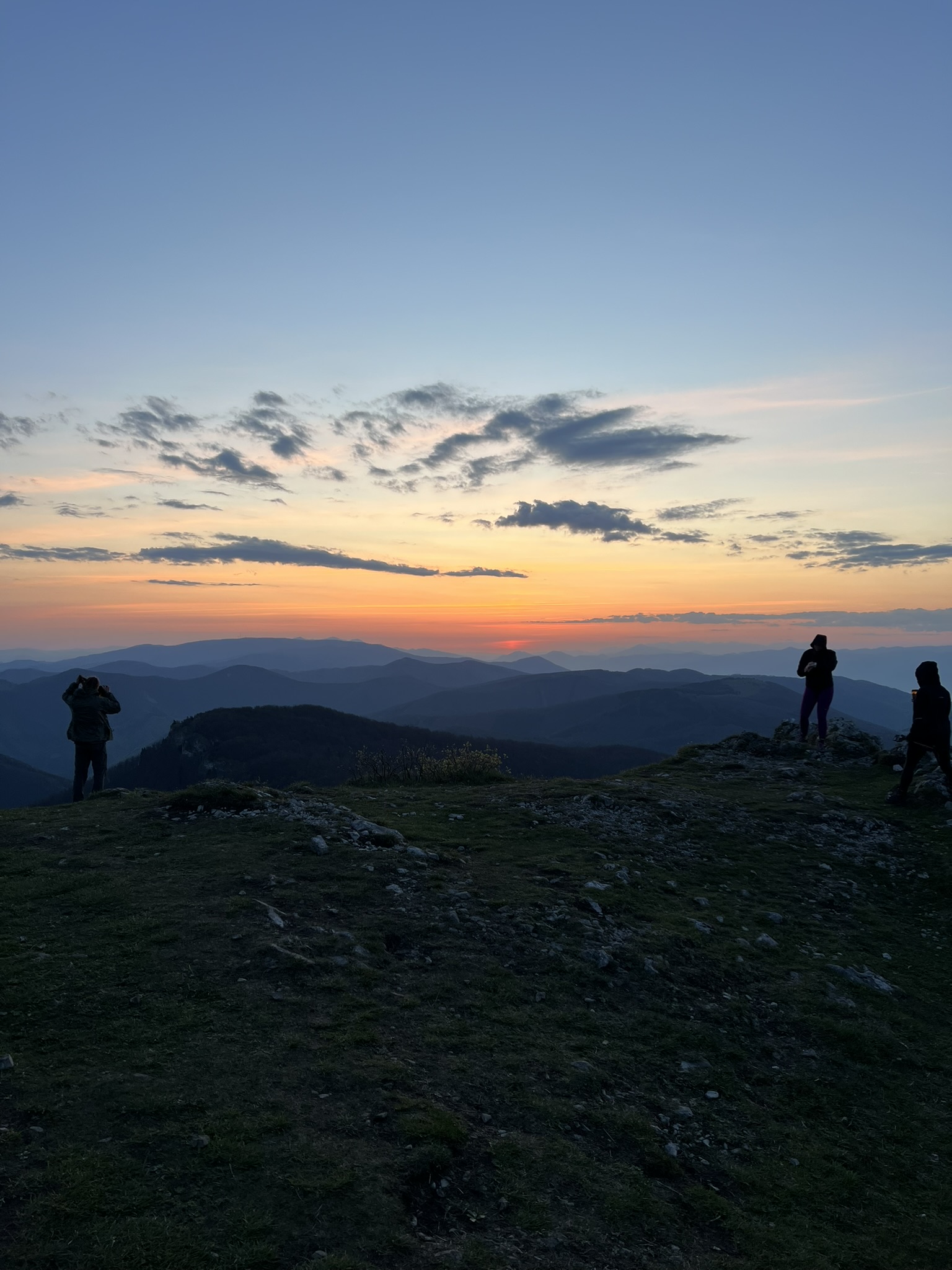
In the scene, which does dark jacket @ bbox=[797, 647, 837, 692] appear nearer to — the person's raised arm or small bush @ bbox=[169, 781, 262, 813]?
small bush @ bbox=[169, 781, 262, 813]

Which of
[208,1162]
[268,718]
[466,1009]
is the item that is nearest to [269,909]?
[466,1009]

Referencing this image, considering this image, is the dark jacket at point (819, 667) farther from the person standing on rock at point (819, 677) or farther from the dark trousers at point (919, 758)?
the dark trousers at point (919, 758)

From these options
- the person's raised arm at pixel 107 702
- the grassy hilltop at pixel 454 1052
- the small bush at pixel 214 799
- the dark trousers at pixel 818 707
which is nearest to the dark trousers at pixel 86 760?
the person's raised arm at pixel 107 702

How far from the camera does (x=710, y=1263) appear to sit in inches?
185

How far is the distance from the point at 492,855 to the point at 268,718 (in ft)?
595

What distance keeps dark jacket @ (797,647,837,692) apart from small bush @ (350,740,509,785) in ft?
31.6

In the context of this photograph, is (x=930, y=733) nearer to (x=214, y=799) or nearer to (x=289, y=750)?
(x=214, y=799)

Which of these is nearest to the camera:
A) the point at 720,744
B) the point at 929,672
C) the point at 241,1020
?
the point at 241,1020

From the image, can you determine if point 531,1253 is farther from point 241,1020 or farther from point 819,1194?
point 241,1020

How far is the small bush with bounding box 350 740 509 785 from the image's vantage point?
1925cm

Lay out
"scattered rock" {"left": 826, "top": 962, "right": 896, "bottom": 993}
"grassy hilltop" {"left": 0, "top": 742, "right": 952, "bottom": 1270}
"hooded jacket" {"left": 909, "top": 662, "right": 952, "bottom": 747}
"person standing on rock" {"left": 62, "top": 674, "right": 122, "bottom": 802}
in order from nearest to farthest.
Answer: "grassy hilltop" {"left": 0, "top": 742, "right": 952, "bottom": 1270} → "scattered rock" {"left": 826, "top": 962, "right": 896, "bottom": 993} → "hooded jacket" {"left": 909, "top": 662, "right": 952, "bottom": 747} → "person standing on rock" {"left": 62, "top": 674, "right": 122, "bottom": 802}

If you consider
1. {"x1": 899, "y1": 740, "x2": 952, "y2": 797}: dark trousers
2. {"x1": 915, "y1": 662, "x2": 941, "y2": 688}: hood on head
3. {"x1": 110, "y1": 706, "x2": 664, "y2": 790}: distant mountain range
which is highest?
{"x1": 915, "y1": 662, "x2": 941, "y2": 688}: hood on head

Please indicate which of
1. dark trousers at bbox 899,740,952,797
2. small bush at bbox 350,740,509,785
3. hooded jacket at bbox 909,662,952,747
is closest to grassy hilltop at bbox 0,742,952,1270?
dark trousers at bbox 899,740,952,797

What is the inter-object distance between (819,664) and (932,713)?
4765mm
